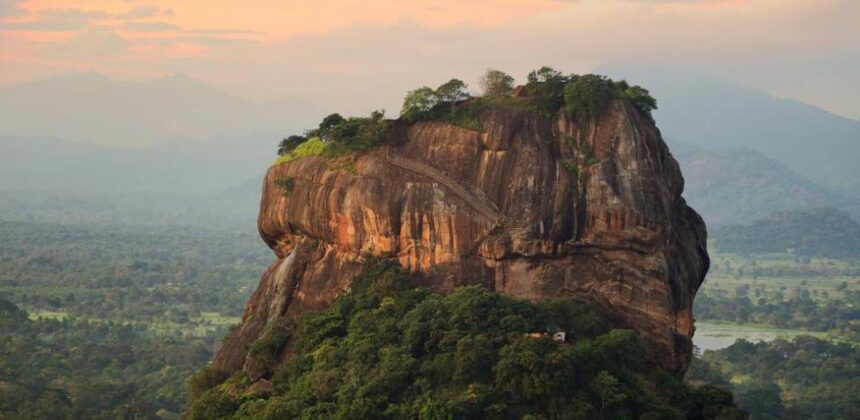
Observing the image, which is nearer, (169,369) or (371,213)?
(371,213)

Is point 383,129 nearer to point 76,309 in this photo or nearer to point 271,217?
point 271,217

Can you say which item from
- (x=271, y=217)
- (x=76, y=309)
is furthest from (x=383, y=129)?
(x=76, y=309)

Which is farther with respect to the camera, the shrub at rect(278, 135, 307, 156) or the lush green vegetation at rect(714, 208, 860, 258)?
the lush green vegetation at rect(714, 208, 860, 258)

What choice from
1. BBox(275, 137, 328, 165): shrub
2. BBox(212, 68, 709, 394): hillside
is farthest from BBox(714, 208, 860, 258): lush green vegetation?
BBox(212, 68, 709, 394): hillside

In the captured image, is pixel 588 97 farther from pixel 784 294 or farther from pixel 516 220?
pixel 784 294

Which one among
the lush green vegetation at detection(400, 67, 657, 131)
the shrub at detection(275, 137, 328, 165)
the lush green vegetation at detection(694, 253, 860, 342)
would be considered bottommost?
the lush green vegetation at detection(694, 253, 860, 342)

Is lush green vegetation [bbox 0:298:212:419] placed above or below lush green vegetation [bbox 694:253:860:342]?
above

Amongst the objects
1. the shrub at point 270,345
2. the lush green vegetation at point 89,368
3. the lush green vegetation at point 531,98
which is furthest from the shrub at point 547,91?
the lush green vegetation at point 89,368

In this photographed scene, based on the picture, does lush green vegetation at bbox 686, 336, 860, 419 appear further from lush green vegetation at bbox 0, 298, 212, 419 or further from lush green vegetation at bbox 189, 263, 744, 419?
lush green vegetation at bbox 189, 263, 744, 419

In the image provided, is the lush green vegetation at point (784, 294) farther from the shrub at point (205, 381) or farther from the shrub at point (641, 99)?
the shrub at point (205, 381)
